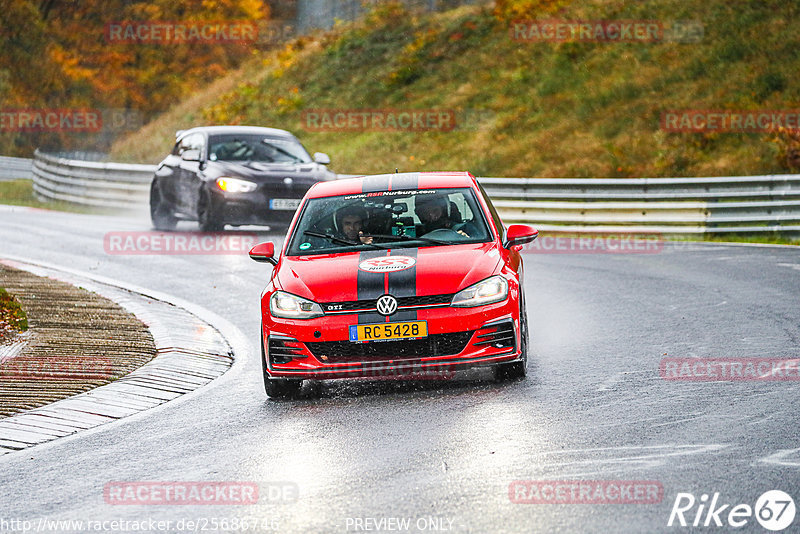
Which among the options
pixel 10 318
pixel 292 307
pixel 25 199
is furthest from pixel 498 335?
pixel 25 199

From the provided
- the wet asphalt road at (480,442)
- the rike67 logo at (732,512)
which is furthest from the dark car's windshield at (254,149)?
the rike67 logo at (732,512)

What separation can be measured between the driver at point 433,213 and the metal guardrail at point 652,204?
11777 mm

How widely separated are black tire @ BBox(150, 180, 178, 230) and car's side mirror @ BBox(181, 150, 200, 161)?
58.3 inches

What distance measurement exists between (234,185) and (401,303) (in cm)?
1205

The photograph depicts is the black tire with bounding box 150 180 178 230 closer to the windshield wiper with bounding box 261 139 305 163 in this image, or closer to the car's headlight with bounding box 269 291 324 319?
the windshield wiper with bounding box 261 139 305 163

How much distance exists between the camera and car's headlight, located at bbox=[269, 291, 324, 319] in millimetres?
8656

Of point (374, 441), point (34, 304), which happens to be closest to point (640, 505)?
point (374, 441)

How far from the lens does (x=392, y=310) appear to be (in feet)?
27.8

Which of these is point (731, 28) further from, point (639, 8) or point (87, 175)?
point (87, 175)

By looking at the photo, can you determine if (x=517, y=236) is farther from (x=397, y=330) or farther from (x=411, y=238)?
(x=397, y=330)

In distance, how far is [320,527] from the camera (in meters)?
5.54

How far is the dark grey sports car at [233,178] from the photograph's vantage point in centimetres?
2008

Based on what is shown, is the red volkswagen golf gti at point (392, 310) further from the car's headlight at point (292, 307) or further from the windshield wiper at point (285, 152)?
the windshield wiper at point (285, 152)

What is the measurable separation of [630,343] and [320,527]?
5.51 metres
